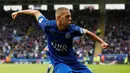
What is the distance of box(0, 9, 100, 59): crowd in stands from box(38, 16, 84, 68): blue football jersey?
1172 inches

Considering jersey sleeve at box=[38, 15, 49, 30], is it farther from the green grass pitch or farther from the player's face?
the green grass pitch

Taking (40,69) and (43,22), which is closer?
(43,22)

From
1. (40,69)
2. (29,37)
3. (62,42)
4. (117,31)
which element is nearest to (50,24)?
(62,42)

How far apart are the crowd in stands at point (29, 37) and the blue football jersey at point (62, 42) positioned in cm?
2977

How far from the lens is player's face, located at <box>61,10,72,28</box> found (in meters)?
7.33

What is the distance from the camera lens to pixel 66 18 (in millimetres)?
7367

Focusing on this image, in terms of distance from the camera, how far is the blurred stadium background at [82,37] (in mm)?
38031

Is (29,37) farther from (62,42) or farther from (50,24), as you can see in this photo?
(62,42)

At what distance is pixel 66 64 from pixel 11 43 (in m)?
35.2

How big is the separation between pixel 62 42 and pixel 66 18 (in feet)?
1.71

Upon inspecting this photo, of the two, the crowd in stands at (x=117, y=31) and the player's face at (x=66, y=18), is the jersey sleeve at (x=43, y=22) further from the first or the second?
the crowd in stands at (x=117, y=31)

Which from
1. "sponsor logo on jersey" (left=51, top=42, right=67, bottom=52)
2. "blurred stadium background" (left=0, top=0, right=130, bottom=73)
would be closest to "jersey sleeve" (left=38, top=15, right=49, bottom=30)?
"sponsor logo on jersey" (left=51, top=42, right=67, bottom=52)

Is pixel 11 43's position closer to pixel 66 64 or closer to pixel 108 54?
pixel 108 54

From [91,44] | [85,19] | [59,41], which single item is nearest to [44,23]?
[59,41]
